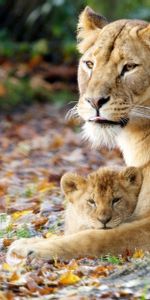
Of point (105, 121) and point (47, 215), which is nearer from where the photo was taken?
point (105, 121)

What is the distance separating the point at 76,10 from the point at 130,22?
13.8 m

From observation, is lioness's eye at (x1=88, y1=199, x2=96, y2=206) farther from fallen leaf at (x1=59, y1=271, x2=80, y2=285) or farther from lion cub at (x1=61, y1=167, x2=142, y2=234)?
fallen leaf at (x1=59, y1=271, x2=80, y2=285)

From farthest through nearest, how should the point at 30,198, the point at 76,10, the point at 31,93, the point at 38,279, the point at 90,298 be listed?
the point at 76,10 < the point at 31,93 < the point at 30,198 < the point at 38,279 < the point at 90,298

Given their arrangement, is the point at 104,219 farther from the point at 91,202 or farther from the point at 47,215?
the point at 47,215

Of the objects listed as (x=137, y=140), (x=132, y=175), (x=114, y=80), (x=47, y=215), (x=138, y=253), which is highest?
(x=114, y=80)

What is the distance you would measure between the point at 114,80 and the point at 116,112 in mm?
300

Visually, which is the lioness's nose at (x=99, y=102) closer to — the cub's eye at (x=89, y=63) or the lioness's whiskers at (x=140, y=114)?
the lioness's whiskers at (x=140, y=114)

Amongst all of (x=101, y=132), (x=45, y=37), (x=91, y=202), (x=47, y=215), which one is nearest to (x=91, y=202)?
(x=91, y=202)

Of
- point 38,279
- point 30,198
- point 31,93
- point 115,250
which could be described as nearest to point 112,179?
point 115,250

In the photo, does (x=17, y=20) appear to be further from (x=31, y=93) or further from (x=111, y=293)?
(x=111, y=293)

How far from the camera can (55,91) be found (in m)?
20.2

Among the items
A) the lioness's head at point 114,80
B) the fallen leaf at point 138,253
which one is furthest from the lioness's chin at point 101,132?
the fallen leaf at point 138,253

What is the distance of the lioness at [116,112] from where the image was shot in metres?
6.66

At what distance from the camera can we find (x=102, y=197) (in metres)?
6.95
